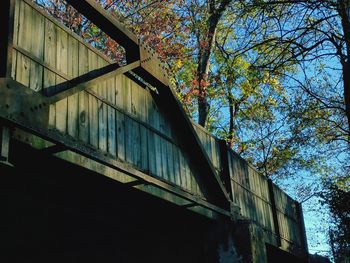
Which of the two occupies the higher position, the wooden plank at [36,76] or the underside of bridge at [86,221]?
the wooden plank at [36,76]

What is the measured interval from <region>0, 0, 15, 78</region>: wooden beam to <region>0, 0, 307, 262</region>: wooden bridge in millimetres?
11

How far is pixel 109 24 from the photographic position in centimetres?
768

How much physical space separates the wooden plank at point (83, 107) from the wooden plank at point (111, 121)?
1.78ft

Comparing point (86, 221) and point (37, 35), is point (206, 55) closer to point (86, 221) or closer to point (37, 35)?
point (86, 221)

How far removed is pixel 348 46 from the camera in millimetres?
18328

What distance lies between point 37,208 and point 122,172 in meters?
2.28

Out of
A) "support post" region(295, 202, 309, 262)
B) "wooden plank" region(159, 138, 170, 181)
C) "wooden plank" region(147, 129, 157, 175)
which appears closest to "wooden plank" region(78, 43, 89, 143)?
"wooden plank" region(147, 129, 157, 175)

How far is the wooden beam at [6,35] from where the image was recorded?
17.9 feet

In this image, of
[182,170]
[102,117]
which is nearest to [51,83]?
[102,117]

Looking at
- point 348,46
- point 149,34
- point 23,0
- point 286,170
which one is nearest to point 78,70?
point 23,0

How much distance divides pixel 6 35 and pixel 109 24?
233 cm

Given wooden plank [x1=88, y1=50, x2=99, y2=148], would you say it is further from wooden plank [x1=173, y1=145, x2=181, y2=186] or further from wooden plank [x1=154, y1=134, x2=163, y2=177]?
wooden plank [x1=173, y1=145, x2=181, y2=186]

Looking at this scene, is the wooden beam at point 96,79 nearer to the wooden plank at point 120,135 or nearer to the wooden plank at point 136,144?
the wooden plank at point 120,135

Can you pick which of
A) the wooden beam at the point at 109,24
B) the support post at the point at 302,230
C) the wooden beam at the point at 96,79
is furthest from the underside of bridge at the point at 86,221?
the support post at the point at 302,230
